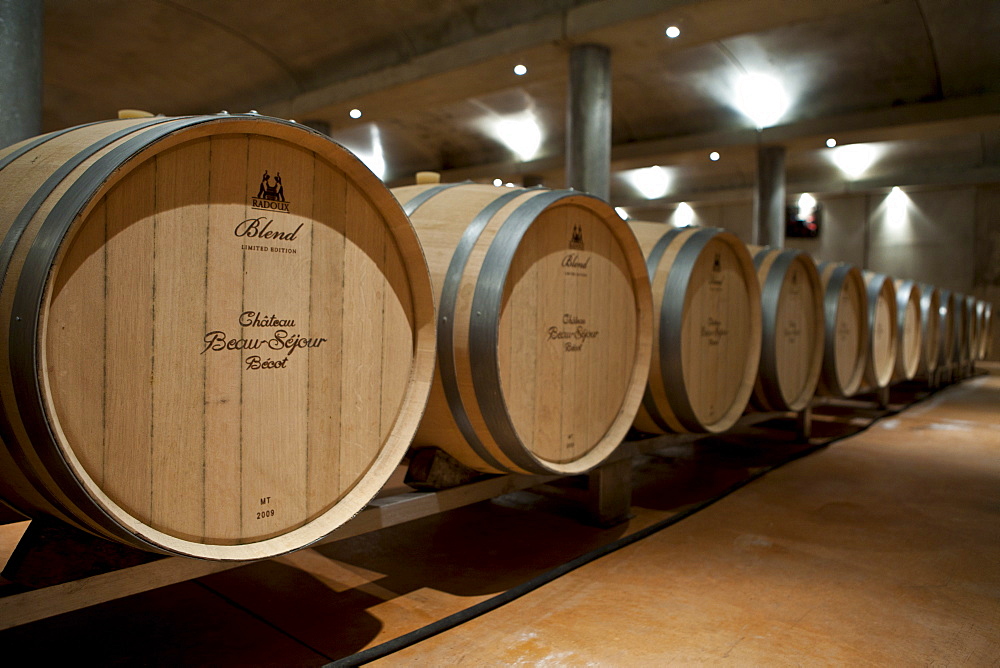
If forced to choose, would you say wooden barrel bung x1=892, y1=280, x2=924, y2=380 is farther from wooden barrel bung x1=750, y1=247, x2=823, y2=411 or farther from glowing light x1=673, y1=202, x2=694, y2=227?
glowing light x1=673, y1=202, x2=694, y2=227

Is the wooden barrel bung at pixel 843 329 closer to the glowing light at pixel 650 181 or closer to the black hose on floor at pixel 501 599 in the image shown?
the black hose on floor at pixel 501 599

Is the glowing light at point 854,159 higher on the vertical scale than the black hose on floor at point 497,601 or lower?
higher

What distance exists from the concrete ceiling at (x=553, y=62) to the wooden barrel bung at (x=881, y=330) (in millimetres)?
2616

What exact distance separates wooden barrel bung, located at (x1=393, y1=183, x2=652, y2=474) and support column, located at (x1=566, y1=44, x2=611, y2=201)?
537 cm

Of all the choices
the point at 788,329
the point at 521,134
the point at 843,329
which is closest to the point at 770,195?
the point at 521,134

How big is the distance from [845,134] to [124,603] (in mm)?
11583

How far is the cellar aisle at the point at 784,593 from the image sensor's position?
207 centimetres

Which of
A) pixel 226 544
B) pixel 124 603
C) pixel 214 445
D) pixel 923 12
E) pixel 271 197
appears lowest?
pixel 124 603

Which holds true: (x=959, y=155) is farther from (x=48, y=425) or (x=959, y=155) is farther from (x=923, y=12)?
(x=48, y=425)

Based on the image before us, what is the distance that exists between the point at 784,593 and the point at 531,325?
49.5 inches

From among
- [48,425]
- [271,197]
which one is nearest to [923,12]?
[271,197]

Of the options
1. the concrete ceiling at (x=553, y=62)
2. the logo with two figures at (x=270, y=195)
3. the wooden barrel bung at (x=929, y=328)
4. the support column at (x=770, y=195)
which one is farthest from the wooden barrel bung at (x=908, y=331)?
the logo with two figures at (x=270, y=195)

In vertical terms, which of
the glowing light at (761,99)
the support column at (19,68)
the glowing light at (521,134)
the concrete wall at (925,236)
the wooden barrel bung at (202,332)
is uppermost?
the glowing light at (521,134)

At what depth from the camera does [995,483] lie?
4.26m
